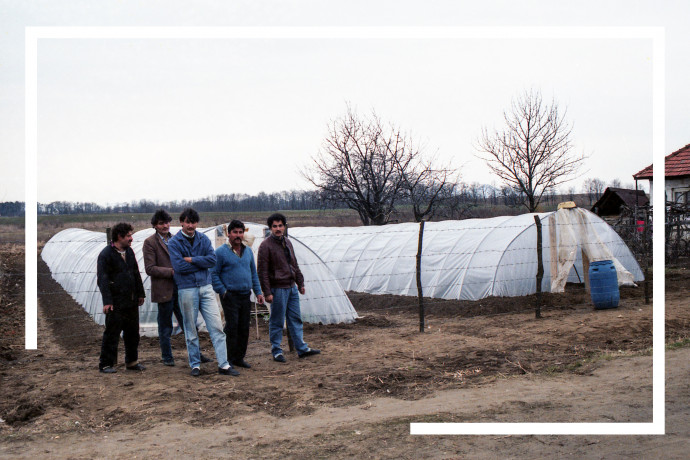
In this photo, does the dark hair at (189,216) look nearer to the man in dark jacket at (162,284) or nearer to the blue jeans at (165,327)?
the man in dark jacket at (162,284)

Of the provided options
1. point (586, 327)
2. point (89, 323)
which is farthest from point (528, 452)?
point (89, 323)

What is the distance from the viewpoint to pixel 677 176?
2200 centimetres

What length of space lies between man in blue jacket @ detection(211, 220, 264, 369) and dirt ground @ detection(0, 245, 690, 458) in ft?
1.19

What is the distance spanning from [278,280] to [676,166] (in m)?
19.9

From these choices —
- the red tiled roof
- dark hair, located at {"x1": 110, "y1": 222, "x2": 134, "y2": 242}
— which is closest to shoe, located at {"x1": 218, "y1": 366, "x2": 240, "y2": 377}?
dark hair, located at {"x1": 110, "y1": 222, "x2": 134, "y2": 242}

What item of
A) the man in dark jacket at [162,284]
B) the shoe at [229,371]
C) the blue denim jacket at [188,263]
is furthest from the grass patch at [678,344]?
the man in dark jacket at [162,284]

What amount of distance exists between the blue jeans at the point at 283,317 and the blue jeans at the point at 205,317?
856 millimetres

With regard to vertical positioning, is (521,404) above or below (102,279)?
below

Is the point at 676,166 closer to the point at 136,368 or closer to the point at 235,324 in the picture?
the point at 235,324

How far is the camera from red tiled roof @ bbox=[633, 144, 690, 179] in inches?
865

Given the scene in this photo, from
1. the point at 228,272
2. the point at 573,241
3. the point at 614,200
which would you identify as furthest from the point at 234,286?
the point at 614,200

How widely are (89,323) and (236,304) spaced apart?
17.2 ft

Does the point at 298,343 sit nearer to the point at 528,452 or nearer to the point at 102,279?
the point at 102,279

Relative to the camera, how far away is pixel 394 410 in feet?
17.4
